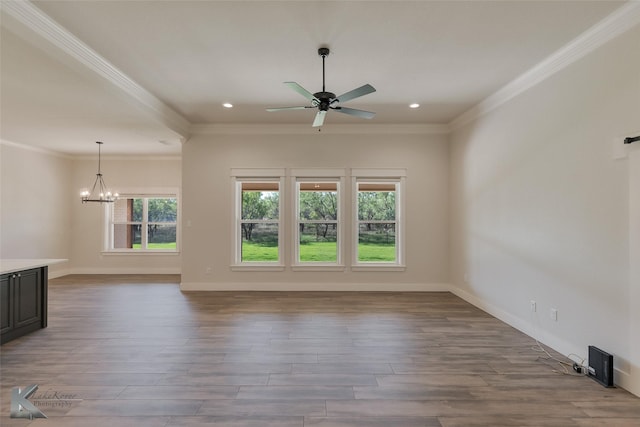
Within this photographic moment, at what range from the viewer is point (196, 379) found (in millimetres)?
2609

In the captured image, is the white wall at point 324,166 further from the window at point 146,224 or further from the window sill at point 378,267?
the window at point 146,224

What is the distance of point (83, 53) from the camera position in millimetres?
2994

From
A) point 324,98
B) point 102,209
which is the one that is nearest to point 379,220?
point 324,98

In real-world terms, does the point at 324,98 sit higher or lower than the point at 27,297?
higher

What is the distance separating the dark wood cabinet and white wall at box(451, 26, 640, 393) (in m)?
5.82

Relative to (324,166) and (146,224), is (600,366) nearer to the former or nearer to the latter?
(324,166)

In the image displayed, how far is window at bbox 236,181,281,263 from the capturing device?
19.2ft

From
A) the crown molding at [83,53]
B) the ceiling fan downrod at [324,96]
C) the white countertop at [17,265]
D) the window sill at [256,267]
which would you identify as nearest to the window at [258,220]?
the window sill at [256,267]

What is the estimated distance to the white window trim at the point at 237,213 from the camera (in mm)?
5703

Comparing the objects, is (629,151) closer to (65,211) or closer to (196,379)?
(196,379)

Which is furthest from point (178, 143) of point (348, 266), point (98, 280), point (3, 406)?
point (3, 406)

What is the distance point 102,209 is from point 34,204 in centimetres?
122

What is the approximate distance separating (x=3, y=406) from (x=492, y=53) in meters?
5.11

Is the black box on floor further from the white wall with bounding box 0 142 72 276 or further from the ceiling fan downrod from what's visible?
the white wall with bounding box 0 142 72 276
